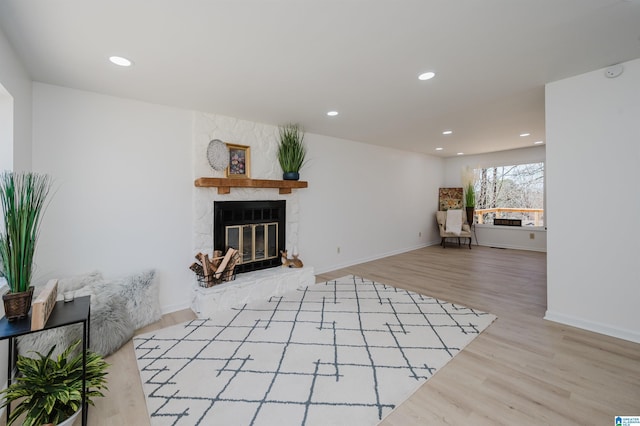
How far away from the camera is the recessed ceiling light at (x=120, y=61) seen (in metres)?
2.10

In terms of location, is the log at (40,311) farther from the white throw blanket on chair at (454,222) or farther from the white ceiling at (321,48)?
the white throw blanket on chair at (454,222)

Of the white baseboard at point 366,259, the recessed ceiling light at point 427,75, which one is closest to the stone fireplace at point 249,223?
the white baseboard at point 366,259

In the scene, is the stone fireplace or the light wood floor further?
the stone fireplace

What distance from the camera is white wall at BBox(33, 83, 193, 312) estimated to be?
8.36 ft

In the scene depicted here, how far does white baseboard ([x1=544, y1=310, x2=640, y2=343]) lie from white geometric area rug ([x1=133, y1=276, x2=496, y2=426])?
63 centimetres

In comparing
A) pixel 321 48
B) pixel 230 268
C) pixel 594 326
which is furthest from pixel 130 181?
pixel 594 326

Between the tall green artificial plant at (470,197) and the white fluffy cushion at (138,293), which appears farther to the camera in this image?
the tall green artificial plant at (470,197)

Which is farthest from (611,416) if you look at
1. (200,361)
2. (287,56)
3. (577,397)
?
(287,56)

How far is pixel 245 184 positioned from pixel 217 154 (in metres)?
0.49

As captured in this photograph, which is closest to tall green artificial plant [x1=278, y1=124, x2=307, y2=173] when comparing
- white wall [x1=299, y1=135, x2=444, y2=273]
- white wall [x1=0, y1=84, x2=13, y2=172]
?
white wall [x1=299, y1=135, x2=444, y2=273]

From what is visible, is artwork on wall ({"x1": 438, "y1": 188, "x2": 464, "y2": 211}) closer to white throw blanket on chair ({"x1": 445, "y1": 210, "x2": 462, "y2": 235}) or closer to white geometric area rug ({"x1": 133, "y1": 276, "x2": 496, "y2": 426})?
white throw blanket on chair ({"x1": 445, "y1": 210, "x2": 462, "y2": 235})

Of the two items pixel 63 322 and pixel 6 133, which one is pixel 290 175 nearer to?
pixel 6 133

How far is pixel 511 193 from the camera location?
6.96m

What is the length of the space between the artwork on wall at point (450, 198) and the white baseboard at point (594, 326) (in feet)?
15.8
